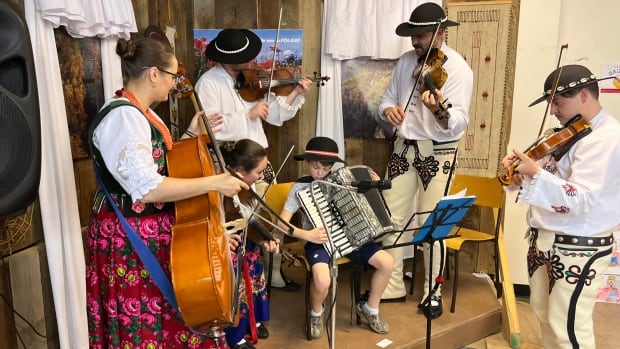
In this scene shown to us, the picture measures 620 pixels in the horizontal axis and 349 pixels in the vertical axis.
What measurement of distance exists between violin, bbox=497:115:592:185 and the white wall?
1.38 metres

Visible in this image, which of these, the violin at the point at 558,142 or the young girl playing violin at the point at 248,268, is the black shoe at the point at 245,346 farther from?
the violin at the point at 558,142

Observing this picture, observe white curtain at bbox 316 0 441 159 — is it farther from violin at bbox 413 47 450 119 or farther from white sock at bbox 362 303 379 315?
white sock at bbox 362 303 379 315

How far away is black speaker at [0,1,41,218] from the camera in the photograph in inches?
47.0

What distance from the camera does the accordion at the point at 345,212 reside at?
2371 mm

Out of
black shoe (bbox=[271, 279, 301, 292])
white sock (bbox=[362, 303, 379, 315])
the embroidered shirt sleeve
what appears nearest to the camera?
the embroidered shirt sleeve

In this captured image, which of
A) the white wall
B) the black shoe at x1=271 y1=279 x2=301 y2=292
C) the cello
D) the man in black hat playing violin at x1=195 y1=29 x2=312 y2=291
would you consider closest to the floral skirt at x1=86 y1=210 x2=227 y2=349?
the cello

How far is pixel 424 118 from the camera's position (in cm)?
275

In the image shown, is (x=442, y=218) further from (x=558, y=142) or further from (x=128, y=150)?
(x=128, y=150)

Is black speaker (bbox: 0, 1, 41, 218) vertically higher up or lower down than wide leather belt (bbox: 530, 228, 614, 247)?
higher up

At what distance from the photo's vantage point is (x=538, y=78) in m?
3.32

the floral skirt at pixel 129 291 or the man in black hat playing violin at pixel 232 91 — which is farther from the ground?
the man in black hat playing violin at pixel 232 91

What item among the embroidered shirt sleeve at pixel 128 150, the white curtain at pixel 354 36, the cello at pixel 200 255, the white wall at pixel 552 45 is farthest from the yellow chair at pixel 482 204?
the embroidered shirt sleeve at pixel 128 150

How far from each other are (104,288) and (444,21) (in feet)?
6.95

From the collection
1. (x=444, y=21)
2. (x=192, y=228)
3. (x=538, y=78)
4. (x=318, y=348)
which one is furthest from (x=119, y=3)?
(x=538, y=78)
